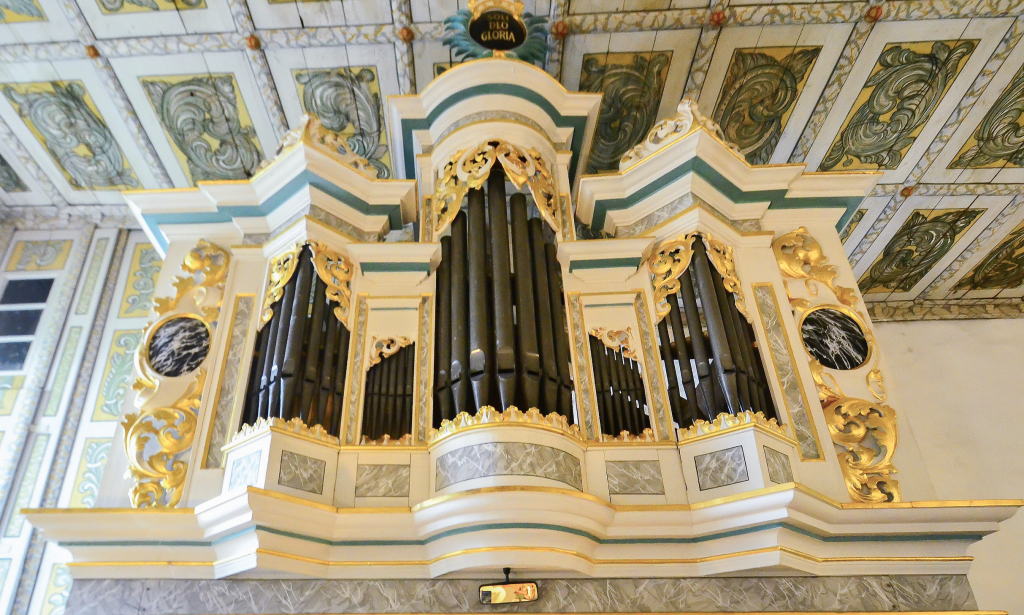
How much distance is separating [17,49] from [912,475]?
263 inches

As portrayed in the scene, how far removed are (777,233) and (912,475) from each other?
179cm

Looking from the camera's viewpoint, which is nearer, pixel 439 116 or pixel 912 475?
pixel 912 475

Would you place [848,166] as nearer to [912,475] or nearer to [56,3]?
[912,475]

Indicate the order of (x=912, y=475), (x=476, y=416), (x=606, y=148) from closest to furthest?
(x=476, y=416) → (x=912, y=475) → (x=606, y=148)

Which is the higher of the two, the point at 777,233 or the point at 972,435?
the point at 777,233

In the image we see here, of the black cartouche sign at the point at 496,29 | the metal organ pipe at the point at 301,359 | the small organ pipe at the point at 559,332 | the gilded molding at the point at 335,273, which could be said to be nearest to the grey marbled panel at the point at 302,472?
the metal organ pipe at the point at 301,359

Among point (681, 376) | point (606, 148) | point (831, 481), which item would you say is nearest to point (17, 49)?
point (606, 148)

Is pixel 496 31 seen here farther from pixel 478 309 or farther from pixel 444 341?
pixel 444 341

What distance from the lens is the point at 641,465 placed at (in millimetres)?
3834

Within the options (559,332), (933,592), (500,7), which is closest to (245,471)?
(559,332)

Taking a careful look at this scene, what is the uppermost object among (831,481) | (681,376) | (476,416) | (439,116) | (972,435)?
(439,116)

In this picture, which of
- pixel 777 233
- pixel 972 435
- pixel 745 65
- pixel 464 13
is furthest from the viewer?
pixel 972 435

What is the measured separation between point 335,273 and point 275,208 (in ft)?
2.45

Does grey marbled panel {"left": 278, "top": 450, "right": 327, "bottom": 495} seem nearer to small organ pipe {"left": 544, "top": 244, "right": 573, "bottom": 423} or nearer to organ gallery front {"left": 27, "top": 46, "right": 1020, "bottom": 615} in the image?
organ gallery front {"left": 27, "top": 46, "right": 1020, "bottom": 615}
